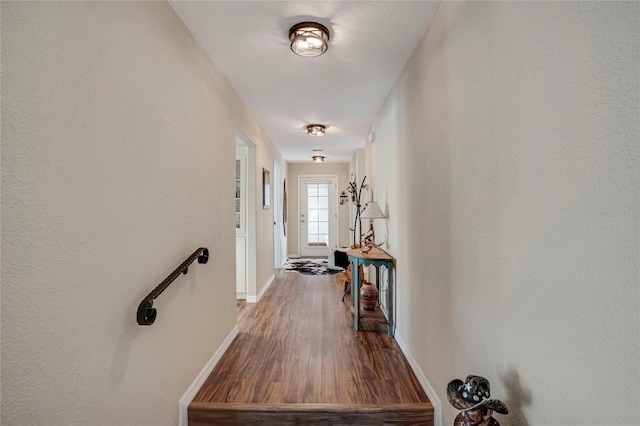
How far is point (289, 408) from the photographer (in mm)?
1624

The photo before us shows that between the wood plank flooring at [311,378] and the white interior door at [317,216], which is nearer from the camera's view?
the wood plank flooring at [311,378]

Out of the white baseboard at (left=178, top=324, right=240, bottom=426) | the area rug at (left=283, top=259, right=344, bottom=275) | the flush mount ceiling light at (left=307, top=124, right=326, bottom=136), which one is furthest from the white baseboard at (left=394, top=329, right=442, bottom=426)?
the area rug at (left=283, top=259, right=344, bottom=275)

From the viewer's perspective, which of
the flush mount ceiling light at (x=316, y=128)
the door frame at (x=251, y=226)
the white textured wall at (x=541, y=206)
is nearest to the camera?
the white textured wall at (x=541, y=206)

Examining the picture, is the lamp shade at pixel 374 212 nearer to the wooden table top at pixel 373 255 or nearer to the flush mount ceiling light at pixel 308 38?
the wooden table top at pixel 373 255

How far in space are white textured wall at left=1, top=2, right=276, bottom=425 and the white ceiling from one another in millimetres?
252

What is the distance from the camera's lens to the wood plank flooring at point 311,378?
5.32ft

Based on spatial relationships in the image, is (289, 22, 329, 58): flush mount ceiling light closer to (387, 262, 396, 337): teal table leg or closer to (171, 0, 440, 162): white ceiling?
(171, 0, 440, 162): white ceiling

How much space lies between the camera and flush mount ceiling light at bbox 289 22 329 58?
1719mm

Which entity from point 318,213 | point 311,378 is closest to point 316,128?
point 311,378

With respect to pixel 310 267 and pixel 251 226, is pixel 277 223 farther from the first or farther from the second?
pixel 251 226

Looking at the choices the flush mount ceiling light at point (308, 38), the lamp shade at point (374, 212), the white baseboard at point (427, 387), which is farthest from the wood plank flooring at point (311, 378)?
the flush mount ceiling light at point (308, 38)

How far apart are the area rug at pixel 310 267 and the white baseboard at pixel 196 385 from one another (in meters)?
3.18

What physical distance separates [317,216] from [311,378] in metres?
5.63

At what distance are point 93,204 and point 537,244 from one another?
4.83 ft
